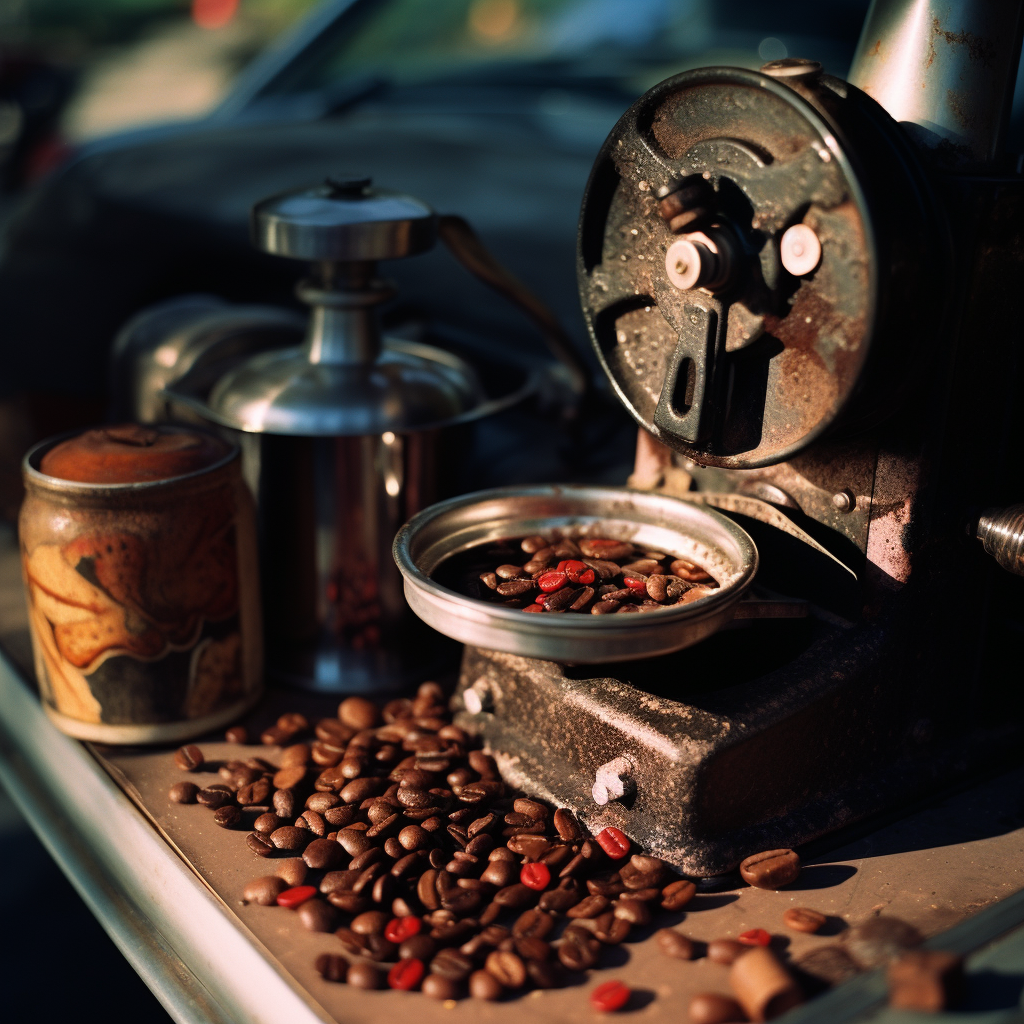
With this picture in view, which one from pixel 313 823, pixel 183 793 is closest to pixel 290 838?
pixel 313 823

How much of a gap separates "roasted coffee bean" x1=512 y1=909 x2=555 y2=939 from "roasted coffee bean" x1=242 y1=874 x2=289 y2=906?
0.20m

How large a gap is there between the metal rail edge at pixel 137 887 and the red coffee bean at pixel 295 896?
0.04 meters

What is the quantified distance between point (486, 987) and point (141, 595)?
0.51 m

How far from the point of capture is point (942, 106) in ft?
3.08

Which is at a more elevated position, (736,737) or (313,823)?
(736,737)

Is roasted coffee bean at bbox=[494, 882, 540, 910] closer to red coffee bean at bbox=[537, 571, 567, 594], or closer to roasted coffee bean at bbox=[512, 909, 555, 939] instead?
roasted coffee bean at bbox=[512, 909, 555, 939]

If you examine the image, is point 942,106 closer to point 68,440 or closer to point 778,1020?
point 778,1020

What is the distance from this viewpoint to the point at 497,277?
137 cm

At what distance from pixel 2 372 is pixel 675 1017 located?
1631 mm

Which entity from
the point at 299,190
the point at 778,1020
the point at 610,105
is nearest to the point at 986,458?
the point at 778,1020

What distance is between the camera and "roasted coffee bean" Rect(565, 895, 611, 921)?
901 mm

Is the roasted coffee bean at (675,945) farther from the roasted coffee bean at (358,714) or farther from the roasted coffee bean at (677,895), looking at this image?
the roasted coffee bean at (358,714)

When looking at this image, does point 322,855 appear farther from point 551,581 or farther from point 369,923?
point 551,581

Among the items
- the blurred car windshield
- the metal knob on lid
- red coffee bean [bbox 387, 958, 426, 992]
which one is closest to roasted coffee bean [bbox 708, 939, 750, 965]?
red coffee bean [bbox 387, 958, 426, 992]
